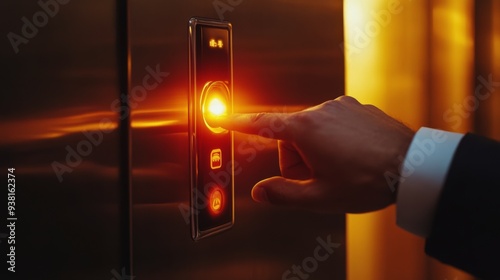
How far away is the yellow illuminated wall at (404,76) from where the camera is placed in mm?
1164

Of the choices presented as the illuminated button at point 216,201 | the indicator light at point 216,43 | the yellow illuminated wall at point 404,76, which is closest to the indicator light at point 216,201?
the illuminated button at point 216,201

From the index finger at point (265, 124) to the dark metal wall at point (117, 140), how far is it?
0.22ft

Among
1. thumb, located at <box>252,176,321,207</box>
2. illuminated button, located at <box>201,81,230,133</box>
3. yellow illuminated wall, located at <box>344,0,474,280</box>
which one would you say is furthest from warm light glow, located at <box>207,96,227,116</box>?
yellow illuminated wall, located at <box>344,0,474,280</box>

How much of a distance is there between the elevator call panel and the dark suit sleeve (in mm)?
259

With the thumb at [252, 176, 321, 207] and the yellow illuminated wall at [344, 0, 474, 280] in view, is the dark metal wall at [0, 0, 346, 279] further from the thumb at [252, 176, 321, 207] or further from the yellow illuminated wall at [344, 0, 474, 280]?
the yellow illuminated wall at [344, 0, 474, 280]

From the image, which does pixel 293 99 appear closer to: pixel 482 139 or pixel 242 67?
pixel 242 67

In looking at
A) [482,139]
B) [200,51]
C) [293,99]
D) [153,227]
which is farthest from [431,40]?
[153,227]

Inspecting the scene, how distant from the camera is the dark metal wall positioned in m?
0.53

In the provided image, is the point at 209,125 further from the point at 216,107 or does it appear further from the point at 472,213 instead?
the point at 472,213

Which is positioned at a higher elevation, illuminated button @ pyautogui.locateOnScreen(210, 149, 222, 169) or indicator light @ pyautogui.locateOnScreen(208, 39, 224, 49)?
indicator light @ pyautogui.locateOnScreen(208, 39, 224, 49)

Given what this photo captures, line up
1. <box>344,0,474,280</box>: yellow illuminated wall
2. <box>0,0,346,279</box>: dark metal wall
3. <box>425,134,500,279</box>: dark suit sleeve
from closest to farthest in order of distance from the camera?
1. <box>0,0,346,279</box>: dark metal wall
2. <box>425,134,500,279</box>: dark suit sleeve
3. <box>344,0,474,280</box>: yellow illuminated wall

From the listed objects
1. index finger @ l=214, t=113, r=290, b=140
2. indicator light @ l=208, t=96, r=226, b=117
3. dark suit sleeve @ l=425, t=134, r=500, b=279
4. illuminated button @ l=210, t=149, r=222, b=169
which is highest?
indicator light @ l=208, t=96, r=226, b=117

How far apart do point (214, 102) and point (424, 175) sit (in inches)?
10.3

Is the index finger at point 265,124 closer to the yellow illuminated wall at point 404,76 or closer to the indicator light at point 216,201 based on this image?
the indicator light at point 216,201
